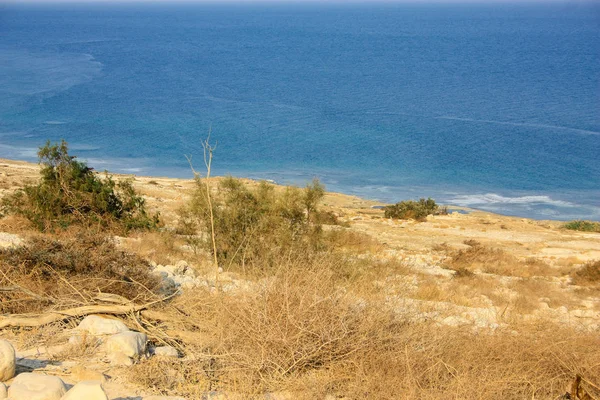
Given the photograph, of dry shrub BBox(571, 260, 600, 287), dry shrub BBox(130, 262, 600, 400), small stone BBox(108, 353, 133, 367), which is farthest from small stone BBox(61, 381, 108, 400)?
dry shrub BBox(571, 260, 600, 287)

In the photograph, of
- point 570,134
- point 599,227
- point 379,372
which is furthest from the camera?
point 570,134

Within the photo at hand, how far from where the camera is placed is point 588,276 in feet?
53.3

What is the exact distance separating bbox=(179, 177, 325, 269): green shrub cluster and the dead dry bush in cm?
473

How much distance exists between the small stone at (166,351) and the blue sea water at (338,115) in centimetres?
3916

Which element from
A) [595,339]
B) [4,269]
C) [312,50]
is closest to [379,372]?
[595,339]

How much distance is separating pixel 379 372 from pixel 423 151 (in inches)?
2049

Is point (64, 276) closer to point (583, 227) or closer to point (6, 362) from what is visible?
point (6, 362)

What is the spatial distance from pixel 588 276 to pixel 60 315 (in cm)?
1436

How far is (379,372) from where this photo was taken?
17.8 ft

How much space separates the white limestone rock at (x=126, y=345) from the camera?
565 centimetres

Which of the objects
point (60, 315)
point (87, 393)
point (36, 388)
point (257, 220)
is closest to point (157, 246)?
point (257, 220)

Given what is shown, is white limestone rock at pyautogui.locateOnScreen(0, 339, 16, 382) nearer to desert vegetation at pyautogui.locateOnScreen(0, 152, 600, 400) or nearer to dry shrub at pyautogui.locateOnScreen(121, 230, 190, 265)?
desert vegetation at pyautogui.locateOnScreen(0, 152, 600, 400)

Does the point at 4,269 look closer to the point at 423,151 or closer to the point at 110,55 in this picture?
the point at 423,151

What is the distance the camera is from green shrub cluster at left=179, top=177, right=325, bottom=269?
1324cm
